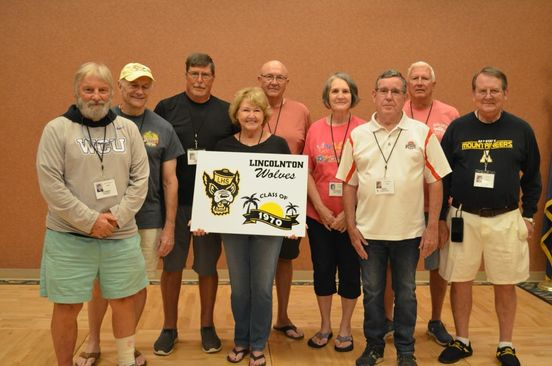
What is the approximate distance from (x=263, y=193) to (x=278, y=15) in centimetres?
245

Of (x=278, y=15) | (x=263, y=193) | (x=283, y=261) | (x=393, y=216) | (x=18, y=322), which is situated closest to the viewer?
(x=393, y=216)

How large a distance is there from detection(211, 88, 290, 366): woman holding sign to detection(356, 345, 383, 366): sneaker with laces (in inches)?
22.6

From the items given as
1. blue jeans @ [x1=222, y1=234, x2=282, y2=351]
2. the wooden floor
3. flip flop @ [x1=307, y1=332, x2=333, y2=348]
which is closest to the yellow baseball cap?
blue jeans @ [x1=222, y1=234, x2=282, y2=351]

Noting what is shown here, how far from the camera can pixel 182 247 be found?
10.3 ft

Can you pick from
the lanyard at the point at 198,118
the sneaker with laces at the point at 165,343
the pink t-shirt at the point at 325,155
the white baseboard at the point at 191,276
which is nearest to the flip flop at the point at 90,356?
the sneaker with laces at the point at 165,343

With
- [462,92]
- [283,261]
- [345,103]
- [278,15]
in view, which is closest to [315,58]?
[278,15]

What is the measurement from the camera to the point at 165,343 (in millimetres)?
3211

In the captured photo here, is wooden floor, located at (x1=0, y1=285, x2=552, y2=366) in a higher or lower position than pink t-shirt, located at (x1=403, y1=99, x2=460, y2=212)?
lower

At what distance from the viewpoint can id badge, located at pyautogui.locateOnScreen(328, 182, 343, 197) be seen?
3.07 meters

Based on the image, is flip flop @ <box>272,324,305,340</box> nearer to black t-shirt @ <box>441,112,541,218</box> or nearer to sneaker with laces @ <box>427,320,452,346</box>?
sneaker with laces @ <box>427,320,452,346</box>

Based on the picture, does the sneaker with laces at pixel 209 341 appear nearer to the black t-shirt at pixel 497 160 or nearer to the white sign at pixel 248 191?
the white sign at pixel 248 191

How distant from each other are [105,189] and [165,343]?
123cm

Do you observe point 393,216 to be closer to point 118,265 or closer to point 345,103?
point 345,103

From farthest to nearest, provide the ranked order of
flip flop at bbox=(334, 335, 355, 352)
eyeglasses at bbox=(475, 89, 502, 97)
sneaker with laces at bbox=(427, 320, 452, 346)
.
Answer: sneaker with laces at bbox=(427, 320, 452, 346)
flip flop at bbox=(334, 335, 355, 352)
eyeglasses at bbox=(475, 89, 502, 97)
